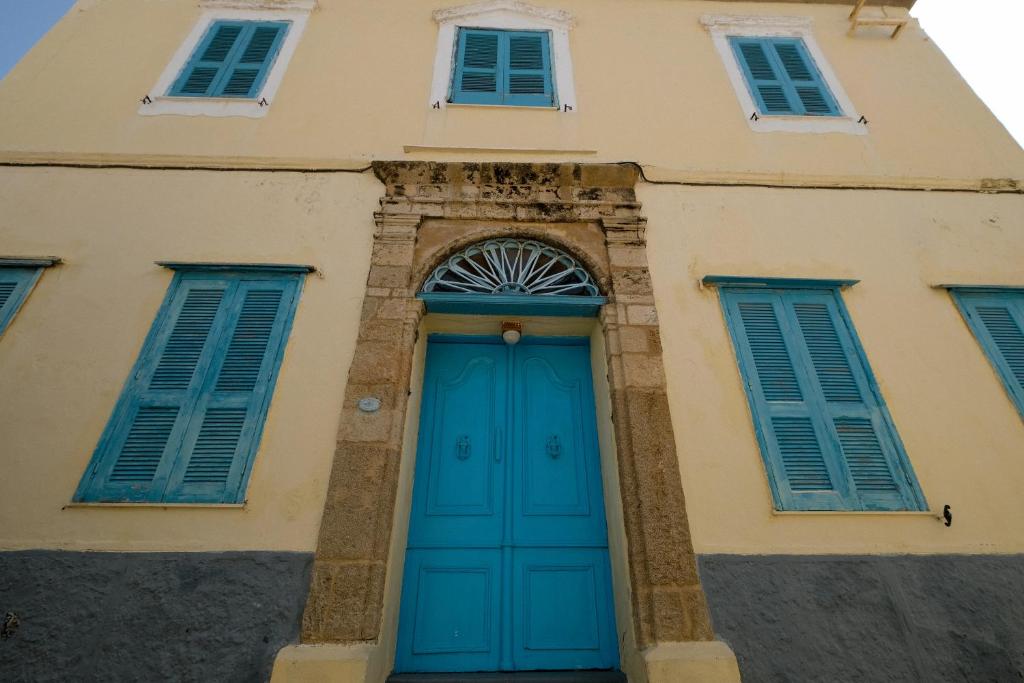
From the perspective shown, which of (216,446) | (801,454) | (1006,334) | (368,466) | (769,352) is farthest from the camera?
(1006,334)

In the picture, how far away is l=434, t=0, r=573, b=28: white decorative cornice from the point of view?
249 inches

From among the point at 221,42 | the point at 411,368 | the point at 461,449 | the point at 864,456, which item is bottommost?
the point at 864,456

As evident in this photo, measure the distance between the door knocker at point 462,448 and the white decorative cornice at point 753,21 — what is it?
5.80 meters

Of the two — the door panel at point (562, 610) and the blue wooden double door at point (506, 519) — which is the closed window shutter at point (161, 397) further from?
the door panel at point (562, 610)

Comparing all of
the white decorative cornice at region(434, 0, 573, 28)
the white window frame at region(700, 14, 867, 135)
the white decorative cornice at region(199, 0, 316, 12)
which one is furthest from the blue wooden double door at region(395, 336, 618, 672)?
the white decorative cornice at region(199, 0, 316, 12)

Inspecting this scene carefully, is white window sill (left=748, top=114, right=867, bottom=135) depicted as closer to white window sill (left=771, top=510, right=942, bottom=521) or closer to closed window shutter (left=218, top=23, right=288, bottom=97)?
white window sill (left=771, top=510, right=942, bottom=521)

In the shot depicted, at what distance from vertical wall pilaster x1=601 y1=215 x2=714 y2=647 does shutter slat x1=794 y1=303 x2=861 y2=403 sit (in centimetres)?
122

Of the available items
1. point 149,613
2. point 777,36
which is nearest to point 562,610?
point 149,613

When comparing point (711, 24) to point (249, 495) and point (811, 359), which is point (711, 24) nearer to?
point (811, 359)

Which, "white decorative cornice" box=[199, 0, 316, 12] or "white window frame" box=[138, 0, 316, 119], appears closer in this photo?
"white window frame" box=[138, 0, 316, 119]

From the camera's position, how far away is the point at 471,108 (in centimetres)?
550

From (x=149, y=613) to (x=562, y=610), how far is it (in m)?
2.40

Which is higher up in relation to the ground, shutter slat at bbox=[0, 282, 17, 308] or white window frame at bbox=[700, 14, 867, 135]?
white window frame at bbox=[700, 14, 867, 135]

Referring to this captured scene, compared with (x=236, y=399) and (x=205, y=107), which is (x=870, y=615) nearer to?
(x=236, y=399)
